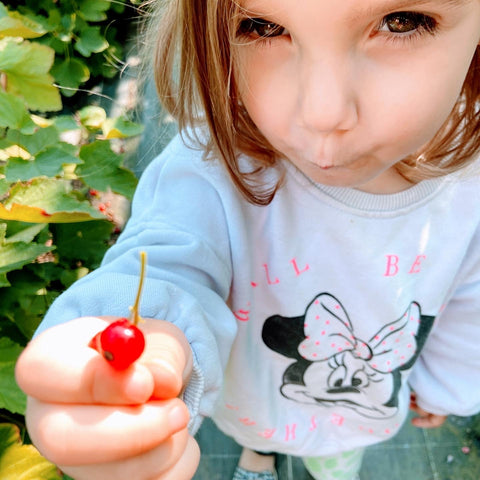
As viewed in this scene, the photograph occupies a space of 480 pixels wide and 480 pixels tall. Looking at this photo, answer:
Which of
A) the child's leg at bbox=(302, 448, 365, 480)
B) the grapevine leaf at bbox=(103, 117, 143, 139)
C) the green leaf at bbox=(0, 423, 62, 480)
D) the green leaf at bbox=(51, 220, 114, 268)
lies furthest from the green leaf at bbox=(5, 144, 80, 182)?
the child's leg at bbox=(302, 448, 365, 480)

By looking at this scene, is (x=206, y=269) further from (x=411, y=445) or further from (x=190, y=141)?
(x=411, y=445)

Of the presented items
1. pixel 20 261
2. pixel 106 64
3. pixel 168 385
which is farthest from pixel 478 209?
pixel 106 64

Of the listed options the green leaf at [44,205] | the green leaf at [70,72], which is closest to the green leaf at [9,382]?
the green leaf at [44,205]

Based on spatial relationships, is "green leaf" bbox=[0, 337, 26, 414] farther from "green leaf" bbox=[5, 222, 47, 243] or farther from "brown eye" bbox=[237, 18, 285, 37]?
"brown eye" bbox=[237, 18, 285, 37]

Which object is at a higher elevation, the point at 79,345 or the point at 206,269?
the point at 79,345

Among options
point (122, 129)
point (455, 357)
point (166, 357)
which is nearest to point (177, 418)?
point (166, 357)

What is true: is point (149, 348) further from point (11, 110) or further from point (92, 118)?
point (92, 118)
